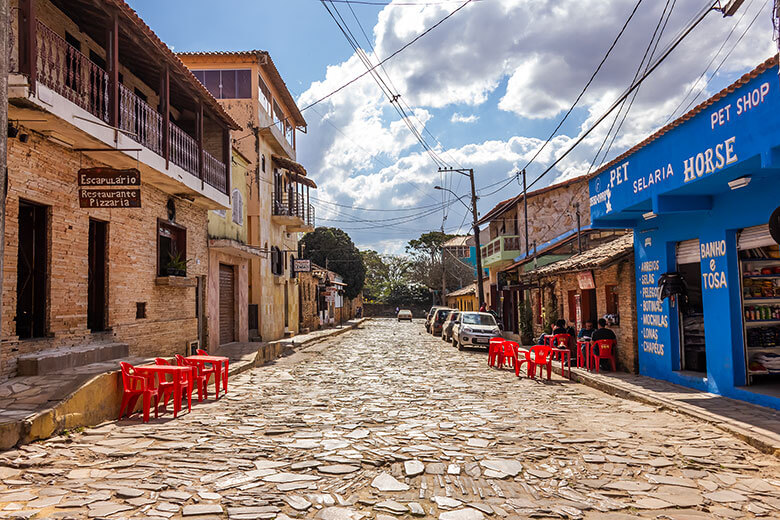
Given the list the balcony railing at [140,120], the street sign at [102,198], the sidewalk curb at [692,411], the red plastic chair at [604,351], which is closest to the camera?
the sidewalk curb at [692,411]

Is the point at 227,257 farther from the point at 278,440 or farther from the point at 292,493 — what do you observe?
the point at 292,493

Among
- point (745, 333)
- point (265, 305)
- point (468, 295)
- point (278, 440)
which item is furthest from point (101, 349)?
point (468, 295)

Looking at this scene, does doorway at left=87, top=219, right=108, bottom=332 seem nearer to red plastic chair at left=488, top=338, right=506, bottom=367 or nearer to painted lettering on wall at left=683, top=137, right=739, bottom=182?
red plastic chair at left=488, top=338, right=506, bottom=367

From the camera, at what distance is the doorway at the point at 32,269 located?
970 centimetres

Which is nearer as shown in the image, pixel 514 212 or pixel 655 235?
pixel 655 235

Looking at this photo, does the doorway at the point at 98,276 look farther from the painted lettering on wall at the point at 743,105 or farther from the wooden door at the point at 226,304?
the painted lettering on wall at the point at 743,105

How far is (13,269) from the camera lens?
29.5 feet

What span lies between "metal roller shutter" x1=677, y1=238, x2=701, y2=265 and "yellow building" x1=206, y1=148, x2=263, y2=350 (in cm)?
1332

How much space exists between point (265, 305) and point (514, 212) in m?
16.8

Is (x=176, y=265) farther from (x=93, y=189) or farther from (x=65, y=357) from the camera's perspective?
(x=65, y=357)

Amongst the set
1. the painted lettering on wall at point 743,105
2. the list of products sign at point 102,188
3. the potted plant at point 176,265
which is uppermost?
the painted lettering on wall at point 743,105

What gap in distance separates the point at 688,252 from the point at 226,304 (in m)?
16.0

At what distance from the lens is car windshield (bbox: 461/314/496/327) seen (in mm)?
23641

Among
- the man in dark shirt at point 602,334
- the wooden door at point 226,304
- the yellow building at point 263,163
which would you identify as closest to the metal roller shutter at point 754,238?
the man in dark shirt at point 602,334
